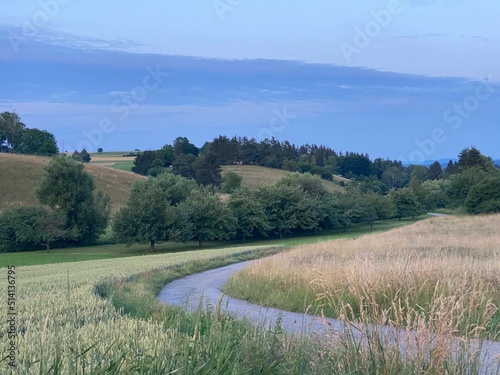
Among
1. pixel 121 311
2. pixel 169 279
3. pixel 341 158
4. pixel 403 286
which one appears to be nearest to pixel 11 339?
pixel 121 311

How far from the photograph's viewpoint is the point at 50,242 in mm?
65125

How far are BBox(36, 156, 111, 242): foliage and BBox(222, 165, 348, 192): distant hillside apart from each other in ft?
155

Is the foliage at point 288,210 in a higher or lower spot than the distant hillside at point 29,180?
lower

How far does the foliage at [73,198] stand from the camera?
6794cm

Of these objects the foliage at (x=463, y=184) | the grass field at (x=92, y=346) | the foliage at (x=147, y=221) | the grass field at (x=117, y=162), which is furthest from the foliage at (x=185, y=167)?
the grass field at (x=92, y=346)

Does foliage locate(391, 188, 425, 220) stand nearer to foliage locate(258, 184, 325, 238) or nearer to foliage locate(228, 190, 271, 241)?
foliage locate(258, 184, 325, 238)

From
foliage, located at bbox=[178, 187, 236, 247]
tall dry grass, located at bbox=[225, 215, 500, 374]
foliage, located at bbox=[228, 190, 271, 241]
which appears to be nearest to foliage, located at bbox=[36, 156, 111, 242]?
foliage, located at bbox=[178, 187, 236, 247]

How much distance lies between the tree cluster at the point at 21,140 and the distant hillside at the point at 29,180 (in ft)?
69.3

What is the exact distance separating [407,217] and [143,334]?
309 feet

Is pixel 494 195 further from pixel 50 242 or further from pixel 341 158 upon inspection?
pixel 341 158

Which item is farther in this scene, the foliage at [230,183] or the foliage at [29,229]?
the foliage at [230,183]

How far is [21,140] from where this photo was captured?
124188 millimetres

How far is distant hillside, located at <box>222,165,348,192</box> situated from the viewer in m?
119

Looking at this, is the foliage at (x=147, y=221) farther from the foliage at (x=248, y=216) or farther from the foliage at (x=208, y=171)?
the foliage at (x=208, y=171)
